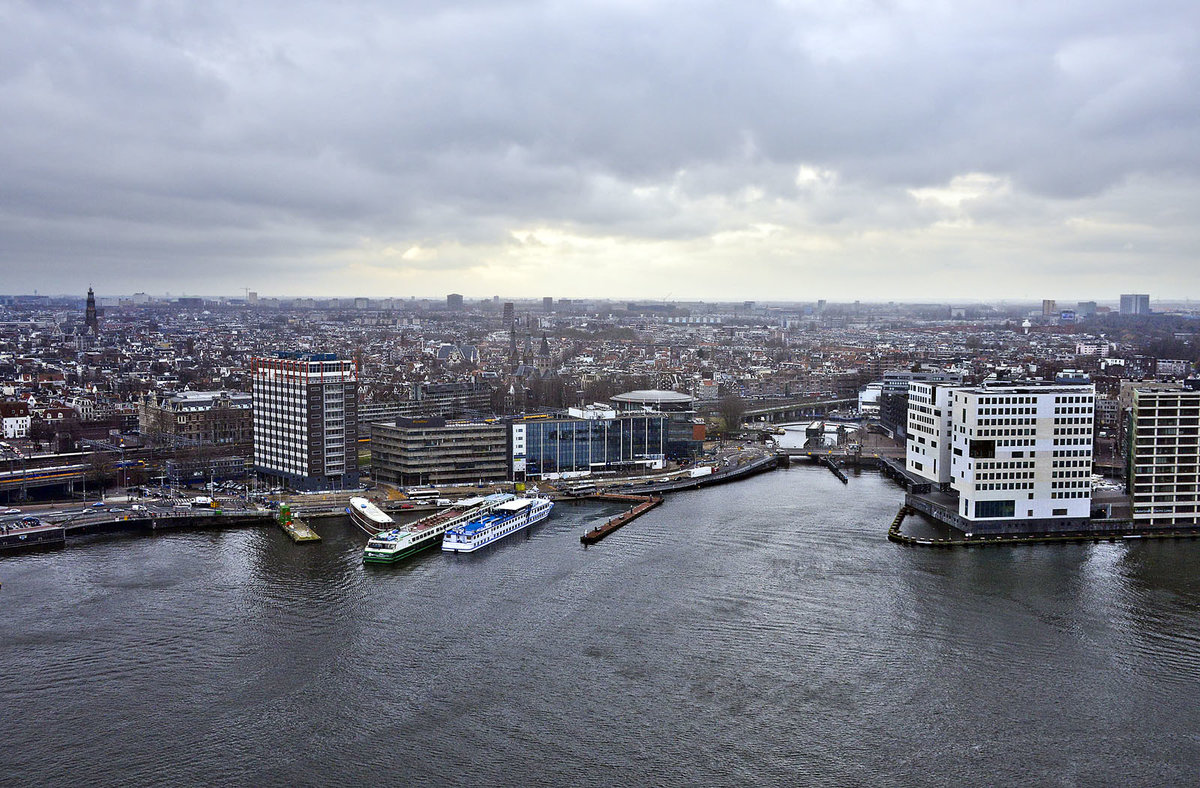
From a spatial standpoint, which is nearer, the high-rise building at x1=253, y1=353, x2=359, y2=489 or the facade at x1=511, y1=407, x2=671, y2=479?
the high-rise building at x1=253, y1=353, x2=359, y2=489

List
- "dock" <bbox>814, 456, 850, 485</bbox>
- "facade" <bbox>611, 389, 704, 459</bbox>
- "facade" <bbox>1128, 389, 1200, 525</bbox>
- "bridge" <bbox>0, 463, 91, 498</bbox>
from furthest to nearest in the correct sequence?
"facade" <bbox>611, 389, 704, 459</bbox>, "dock" <bbox>814, 456, 850, 485</bbox>, "bridge" <bbox>0, 463, 91, 498</bbox>, "facade" <bbox>1128, 389, 1200, 525</bbox>

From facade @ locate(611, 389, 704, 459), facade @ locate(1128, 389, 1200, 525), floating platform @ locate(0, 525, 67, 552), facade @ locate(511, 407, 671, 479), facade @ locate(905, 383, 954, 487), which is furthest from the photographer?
facade @ locate(611, 389, 704, 459)

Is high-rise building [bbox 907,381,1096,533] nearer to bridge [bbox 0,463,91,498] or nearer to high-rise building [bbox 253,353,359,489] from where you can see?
high-rise building [bbox 253,353,359,489]

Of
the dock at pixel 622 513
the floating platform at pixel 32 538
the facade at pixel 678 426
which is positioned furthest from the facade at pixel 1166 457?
the floating platform at pixel 32 538

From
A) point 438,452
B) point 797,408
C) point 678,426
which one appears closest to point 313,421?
point 438,452

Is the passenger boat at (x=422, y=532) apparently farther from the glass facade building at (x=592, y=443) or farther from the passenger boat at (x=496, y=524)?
the glass facade building at (x=592, y=443)

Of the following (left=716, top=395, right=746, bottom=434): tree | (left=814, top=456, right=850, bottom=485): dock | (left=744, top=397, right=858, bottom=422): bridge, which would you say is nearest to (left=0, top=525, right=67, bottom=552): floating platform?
(left=814, top=456, right=850, bottom=485): dock
